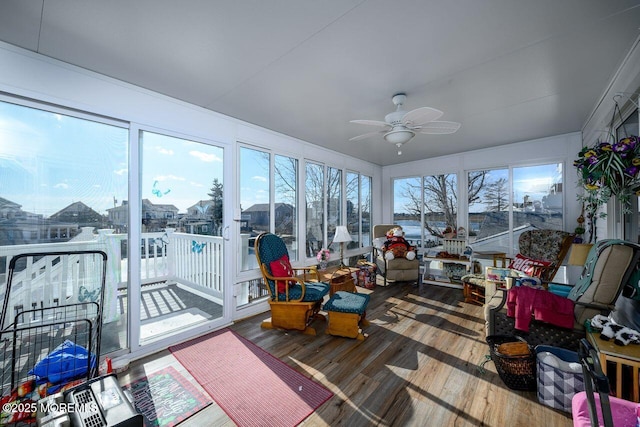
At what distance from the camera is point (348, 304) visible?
276 centimetres

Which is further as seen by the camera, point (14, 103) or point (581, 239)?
point (581, 239)

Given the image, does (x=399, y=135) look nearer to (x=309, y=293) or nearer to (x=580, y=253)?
(x=309, y=293)

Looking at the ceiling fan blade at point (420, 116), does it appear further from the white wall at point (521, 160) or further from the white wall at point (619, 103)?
the white wall at point (521, 160)

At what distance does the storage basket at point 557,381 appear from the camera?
1706 millimetres

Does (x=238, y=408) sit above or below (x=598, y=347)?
below

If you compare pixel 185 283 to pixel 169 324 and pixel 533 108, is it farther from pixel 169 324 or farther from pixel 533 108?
pixel 533 108

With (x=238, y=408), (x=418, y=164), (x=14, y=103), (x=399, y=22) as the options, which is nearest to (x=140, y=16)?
(x=14, y=103)

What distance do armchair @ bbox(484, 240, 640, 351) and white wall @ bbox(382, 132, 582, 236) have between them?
2.44 metres

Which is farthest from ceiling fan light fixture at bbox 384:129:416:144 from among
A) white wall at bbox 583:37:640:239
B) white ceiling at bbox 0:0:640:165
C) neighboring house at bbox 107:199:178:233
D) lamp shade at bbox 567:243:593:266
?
neighboring house at bbox 107:199:178:233

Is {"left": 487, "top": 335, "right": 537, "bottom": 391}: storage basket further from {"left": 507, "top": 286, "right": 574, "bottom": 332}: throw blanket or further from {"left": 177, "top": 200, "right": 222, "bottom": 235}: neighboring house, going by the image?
{"left": 177, "top": 200, "right": 222, "bottom": 235}: neighboring house

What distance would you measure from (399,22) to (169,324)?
144 inches

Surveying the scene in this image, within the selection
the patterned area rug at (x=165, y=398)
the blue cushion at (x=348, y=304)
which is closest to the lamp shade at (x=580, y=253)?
the blue cushion at (x=348, y=304)

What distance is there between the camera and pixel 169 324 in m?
2.93

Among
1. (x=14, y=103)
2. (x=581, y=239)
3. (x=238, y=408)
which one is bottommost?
(x=238, y=408)
